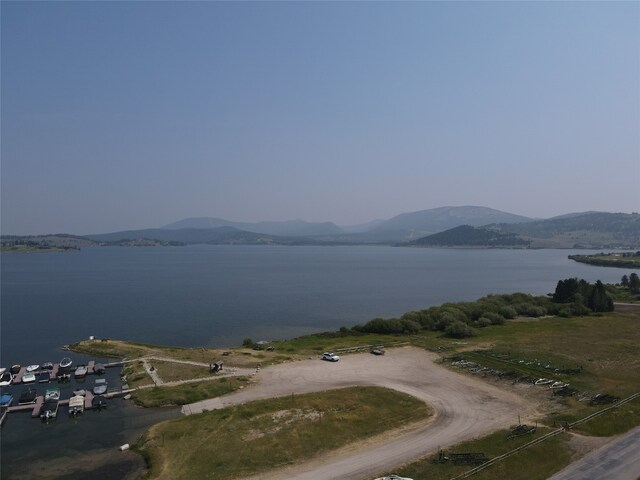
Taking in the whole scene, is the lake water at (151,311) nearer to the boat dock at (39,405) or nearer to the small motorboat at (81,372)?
the boat dock at (39,405)

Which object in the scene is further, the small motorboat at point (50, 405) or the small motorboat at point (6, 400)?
the small motorboat at point (6, 400)

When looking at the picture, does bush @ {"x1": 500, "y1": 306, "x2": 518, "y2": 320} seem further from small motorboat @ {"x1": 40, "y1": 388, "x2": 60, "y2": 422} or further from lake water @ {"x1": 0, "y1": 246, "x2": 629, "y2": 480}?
small motorboat @ {"x1": 40, "y1": 388, "x2": 60, "y2": 422}

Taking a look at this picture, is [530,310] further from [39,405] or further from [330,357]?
[39,405]

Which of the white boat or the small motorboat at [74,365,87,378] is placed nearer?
the white boat

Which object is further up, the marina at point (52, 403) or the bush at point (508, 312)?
the bush at point (508, 312)

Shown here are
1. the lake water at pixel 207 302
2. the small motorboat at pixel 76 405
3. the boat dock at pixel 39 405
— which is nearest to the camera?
the small motorboat at pixel 76 405

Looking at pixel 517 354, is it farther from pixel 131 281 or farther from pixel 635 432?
pixel 131 281

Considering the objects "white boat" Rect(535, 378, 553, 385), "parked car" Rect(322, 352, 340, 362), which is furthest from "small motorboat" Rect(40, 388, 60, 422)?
"white boat" Rect(535, 378, 553, 385)

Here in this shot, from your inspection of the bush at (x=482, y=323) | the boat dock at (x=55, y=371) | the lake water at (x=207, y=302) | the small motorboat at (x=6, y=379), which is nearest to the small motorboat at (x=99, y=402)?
the boat dock at (x=55, y=371)
